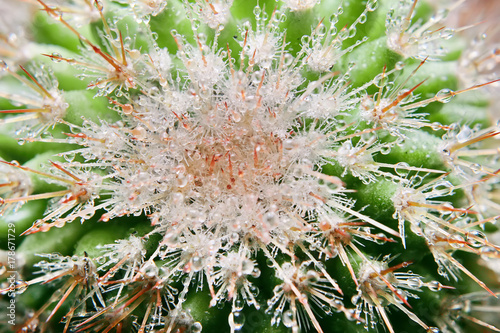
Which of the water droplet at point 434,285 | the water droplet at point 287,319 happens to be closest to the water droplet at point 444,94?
the water droplet at point 434,285

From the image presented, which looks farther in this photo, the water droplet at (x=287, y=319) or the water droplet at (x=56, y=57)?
the water droplet at (x=56, y=57)

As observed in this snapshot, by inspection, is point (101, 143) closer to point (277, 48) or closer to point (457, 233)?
point (277, 48)

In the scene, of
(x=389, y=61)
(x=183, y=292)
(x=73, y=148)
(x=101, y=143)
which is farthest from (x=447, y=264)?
(x=73, y=148)

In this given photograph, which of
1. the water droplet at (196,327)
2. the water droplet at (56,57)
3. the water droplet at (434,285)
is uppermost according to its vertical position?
the water droplet at (56,57)

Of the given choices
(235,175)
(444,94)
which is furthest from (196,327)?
(444,94)

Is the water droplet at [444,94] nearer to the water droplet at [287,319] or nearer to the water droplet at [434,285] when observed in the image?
the water droplet at [434,285]

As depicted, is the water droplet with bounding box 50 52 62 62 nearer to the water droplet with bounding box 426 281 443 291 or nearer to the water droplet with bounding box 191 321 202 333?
the water droplet with bounding box 191 321 202 333

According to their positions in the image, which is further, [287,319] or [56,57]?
[56,57]

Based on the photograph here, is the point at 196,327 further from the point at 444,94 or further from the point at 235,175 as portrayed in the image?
the point at 444,94
